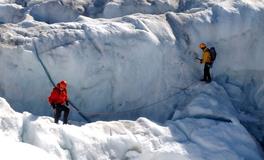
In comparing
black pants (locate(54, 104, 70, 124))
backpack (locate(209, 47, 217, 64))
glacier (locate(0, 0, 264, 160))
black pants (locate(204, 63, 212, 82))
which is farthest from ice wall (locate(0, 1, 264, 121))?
black pants (locate(54, 104, 70, 124))

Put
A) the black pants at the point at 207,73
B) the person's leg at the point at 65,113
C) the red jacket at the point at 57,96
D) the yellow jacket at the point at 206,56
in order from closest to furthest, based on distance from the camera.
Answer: the red jacket at the point at 57,96 < the person's leg at the point at 65,113 < the yellow jacket at the point at 206,56 < the black pants at the point at 207,73

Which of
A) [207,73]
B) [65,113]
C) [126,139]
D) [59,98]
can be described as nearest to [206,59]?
[207,73]

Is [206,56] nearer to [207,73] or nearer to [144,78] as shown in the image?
[207,73]

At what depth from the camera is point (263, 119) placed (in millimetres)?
16875

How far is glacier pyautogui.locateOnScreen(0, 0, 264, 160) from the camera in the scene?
1461cm

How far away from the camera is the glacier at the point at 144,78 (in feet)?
47.9

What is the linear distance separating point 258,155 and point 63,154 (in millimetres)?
5281

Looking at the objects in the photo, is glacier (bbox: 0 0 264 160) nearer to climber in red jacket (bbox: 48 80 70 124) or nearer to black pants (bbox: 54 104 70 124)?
black pants (bbox: 54 104 70 124)

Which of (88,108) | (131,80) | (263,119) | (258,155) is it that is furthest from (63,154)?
(263,119)

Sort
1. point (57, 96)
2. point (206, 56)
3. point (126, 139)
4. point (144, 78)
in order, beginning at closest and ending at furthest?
point (57, 96), point (126, 139), point (206, 56), point (144, 78)

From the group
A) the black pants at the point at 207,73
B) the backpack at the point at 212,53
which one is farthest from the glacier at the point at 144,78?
the backpack at the point at 212,53

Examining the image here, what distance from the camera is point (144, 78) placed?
16.7 metres

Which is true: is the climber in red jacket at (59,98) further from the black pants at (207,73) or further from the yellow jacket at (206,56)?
the black pants at (207,73)

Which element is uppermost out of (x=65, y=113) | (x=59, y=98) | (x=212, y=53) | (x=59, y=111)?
(x=212, y=53)
